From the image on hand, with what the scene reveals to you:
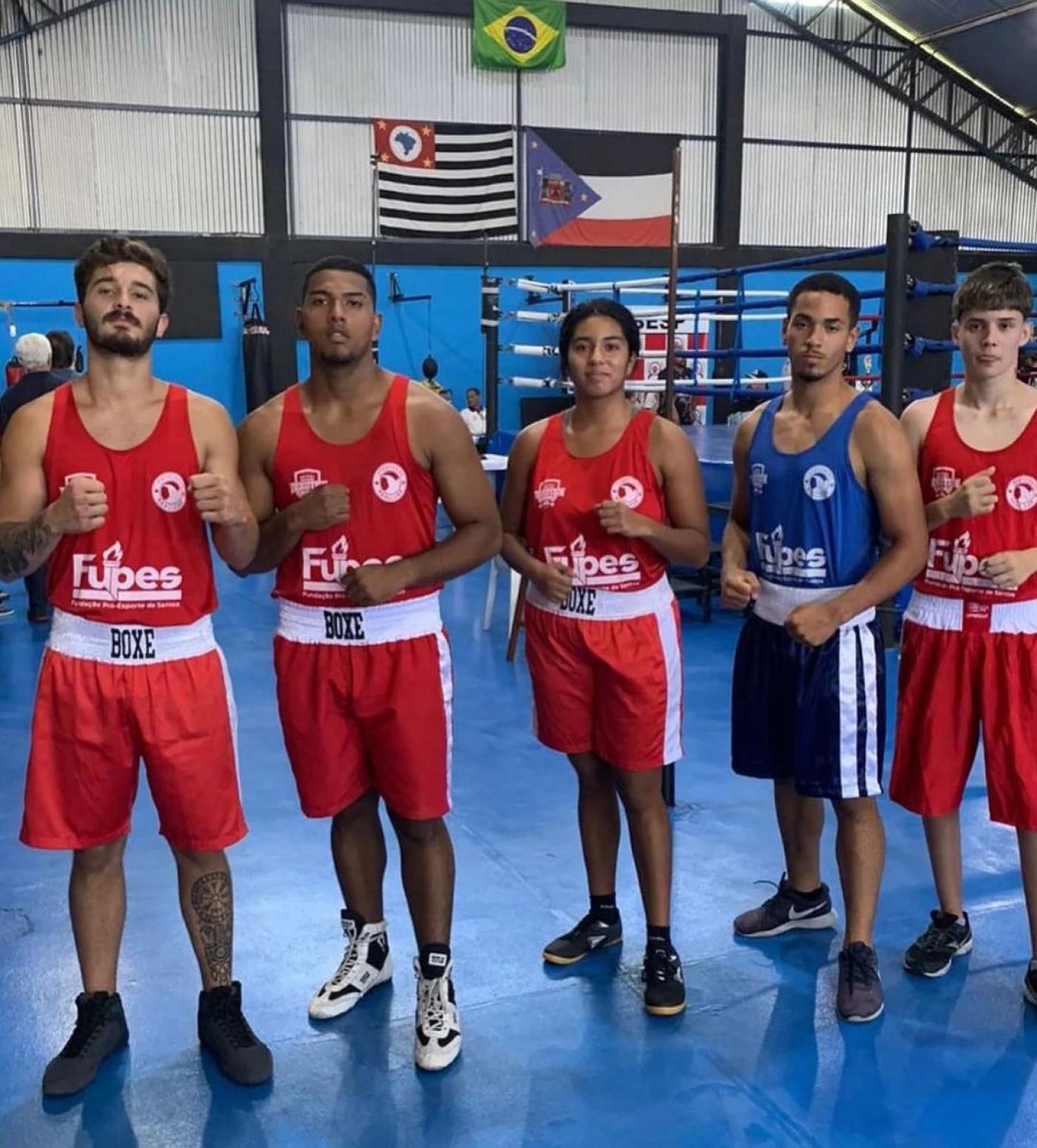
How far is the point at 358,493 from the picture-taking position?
7.56ft

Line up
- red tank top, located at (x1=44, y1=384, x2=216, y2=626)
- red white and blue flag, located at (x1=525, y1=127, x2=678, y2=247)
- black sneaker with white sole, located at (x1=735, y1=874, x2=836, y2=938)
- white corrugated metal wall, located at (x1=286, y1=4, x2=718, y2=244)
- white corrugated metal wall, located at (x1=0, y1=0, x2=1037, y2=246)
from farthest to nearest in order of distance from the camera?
red white and blue flag, located at (x1=525, y1=127, x2=678, y2=247) < white corrugated metal wall, located at (x1=286, y1=4, x2=718, y2=244) < white corrugated metal wall, located at (x1=0, y1=0, x2=1037, y2=246) < black sneaker with white sole, located at (x1=735, y1=874, x2=836, y2=938) < red tank top, located at (x1=44, y1=384, x2=216, y2=626)

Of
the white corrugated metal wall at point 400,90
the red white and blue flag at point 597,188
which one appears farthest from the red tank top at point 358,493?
the red white and blue flag at point 597,188

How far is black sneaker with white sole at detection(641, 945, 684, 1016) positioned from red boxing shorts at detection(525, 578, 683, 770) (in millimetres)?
433

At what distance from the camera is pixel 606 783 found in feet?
8.70

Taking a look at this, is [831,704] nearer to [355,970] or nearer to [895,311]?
[355,970]

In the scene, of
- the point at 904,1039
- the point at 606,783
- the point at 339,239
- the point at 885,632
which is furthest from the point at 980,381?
the point at 339,239

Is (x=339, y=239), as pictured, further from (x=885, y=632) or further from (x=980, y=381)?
(x=980, y=381)

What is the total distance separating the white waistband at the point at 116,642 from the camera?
214 centimetres

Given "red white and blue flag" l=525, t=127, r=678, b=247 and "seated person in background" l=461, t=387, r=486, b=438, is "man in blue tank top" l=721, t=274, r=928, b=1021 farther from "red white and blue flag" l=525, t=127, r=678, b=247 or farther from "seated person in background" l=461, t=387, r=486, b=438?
"red white and blue flag" l=525, t=127, r=678, b=247

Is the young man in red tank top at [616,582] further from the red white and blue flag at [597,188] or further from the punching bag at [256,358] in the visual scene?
the red white and blue flag at [597,188]

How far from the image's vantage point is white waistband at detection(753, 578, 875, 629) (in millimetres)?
2459

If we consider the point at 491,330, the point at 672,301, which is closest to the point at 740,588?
the point at 672,301

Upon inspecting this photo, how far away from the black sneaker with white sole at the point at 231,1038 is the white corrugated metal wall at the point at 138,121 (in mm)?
11784

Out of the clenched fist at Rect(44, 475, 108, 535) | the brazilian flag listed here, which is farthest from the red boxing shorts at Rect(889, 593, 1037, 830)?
the brazilian flag
